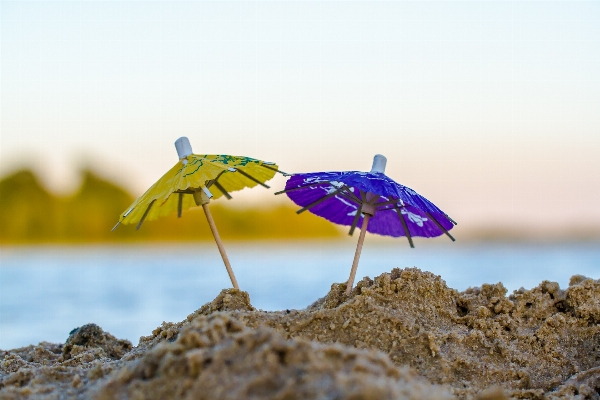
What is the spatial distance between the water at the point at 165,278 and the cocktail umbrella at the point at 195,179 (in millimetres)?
4196

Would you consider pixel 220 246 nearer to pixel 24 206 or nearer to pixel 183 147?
pixel 183 147

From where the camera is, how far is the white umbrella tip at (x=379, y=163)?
391 centimetres

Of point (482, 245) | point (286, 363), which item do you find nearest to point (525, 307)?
point (286, 363)

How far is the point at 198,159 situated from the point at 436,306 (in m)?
1.83

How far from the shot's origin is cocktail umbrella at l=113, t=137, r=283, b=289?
3795mm

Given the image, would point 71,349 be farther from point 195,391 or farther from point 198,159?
point 195,391

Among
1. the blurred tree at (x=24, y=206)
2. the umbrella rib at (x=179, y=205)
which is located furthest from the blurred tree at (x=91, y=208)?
the umbrella rib at (x=179, y=205)

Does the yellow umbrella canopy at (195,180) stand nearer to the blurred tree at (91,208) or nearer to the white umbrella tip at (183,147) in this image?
the white umbrella tip at (183,147)

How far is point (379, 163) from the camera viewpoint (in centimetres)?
393

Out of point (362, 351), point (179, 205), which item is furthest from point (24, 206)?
point (362, 351)

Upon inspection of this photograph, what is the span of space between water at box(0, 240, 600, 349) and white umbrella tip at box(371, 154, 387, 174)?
436 cm

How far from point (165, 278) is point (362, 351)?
493 inches

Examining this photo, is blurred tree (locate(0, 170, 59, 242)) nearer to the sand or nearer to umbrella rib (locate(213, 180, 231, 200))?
the sand

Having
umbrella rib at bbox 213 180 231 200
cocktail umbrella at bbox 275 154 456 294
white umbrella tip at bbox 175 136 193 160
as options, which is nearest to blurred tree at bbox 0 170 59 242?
umbrella rib at bbox 213 180 231 200
